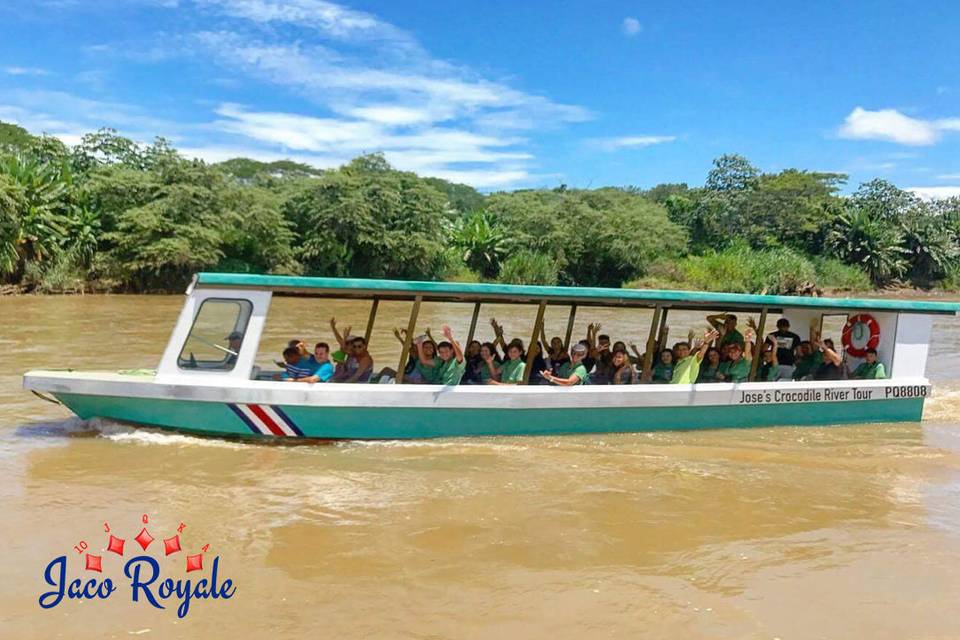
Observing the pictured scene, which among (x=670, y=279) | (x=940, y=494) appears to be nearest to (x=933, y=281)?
(x=670, y=279)

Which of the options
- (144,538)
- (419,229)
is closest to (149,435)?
(144,538)

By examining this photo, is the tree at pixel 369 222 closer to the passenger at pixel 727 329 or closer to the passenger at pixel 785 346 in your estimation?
the passenger at pixel 785 346

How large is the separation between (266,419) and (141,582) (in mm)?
2742

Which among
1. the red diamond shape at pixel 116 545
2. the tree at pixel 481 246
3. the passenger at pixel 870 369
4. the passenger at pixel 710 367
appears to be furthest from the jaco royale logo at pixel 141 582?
the tree at pixel 481 246

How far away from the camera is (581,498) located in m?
6.78

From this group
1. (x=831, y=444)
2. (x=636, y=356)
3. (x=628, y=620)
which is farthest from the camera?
(x=636, y=356)

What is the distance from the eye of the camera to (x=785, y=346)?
10.5 meters

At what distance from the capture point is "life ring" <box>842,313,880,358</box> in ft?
32.3

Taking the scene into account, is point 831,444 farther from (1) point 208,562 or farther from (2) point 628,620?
(1) point 208,562

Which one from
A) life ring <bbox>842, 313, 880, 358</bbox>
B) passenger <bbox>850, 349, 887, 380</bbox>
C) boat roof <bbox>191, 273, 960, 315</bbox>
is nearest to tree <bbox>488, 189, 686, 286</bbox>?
life ring <bbox>842, 313, 880, 358</bbox>

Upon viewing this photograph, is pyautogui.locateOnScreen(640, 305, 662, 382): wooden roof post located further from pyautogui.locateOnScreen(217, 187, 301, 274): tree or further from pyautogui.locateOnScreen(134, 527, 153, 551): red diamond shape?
pyautogui.locateOnScreen(217, 187, 301, 274): tree

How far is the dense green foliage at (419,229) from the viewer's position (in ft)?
98.7

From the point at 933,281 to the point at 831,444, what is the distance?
46.3 meters

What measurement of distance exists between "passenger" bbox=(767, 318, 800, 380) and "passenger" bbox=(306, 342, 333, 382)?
5355 millimetres
